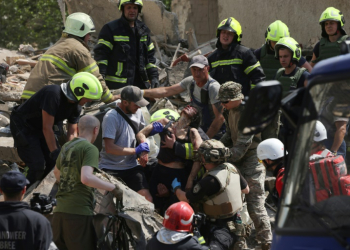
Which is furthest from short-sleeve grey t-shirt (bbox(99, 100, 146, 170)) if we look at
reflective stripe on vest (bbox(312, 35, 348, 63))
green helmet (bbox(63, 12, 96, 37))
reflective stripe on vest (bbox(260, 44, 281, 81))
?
reflective stripe on vest (bbox(312, 35, 348, 63))

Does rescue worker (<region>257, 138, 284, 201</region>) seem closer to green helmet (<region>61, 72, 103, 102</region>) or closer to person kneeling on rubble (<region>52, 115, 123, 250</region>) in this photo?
person kneeling on rubble (<region>52, 115, 123, 250</region>)

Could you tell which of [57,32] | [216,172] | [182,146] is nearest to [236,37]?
[182,146]

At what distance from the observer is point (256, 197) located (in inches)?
299

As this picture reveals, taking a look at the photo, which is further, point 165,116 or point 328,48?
point 328,48

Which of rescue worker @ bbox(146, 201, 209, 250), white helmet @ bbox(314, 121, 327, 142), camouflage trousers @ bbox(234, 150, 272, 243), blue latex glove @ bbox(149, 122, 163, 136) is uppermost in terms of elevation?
white helmet @ bbox(314, 121, 327, 142)

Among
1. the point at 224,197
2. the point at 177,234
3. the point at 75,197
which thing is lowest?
the point at 224,197

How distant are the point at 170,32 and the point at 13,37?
9.16m

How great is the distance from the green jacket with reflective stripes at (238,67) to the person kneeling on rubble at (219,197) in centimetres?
199

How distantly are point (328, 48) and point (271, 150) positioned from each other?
296 cm

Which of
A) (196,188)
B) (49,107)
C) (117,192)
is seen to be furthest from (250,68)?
(117,192)

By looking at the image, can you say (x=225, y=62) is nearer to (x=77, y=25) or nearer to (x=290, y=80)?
(x=290, y=80)

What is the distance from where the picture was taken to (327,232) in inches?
152

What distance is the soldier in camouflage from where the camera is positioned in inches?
293

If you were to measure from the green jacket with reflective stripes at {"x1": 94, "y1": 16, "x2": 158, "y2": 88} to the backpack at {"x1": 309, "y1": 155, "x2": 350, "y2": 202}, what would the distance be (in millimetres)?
5504
